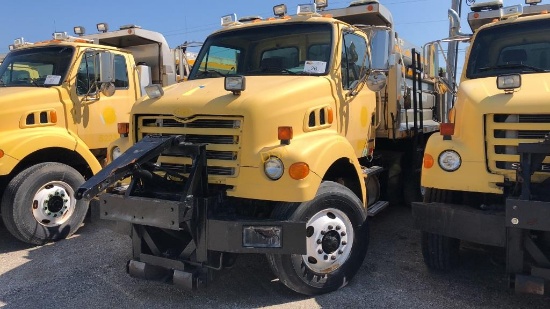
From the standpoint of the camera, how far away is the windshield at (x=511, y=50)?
464 cm

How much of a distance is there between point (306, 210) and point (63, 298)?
2343 millimetres

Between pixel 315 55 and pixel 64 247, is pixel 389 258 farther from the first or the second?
pixel 64 247

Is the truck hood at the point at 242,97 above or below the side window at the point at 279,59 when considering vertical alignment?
below

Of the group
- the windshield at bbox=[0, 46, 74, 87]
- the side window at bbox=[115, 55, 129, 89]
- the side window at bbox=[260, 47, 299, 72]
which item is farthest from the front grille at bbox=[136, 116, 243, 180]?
the side window at bbox=[115, 55, 129, 89]

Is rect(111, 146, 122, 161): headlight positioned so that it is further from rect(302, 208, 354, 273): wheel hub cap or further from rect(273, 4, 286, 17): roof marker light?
rect(273, 4, 286, 17): roof marker light

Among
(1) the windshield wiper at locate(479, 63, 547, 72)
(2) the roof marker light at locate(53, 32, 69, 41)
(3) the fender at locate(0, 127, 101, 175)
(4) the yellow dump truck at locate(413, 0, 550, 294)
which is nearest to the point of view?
(4) the yellow dump truck at locate(413, 0, 550, 294)

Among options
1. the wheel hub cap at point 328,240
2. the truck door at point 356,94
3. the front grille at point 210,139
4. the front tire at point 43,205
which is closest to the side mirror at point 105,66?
the front tire at point 43,205

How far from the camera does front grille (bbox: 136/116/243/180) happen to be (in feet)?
12.8

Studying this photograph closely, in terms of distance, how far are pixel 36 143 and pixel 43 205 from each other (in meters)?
0.77

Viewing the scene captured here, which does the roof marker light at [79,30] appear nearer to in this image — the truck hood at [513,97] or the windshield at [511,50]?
the windshield at [511,50]

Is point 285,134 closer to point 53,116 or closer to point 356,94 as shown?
point 356,94

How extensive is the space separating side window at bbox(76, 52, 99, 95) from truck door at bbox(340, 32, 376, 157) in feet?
11.5

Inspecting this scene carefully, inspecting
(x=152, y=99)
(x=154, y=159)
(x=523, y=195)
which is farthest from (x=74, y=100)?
(x=523, y=195)

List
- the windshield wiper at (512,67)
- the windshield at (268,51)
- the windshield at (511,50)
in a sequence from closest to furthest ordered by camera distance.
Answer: the windshield wiper at (512,67), the windshield at (511,50), the windshield at (268,51)
